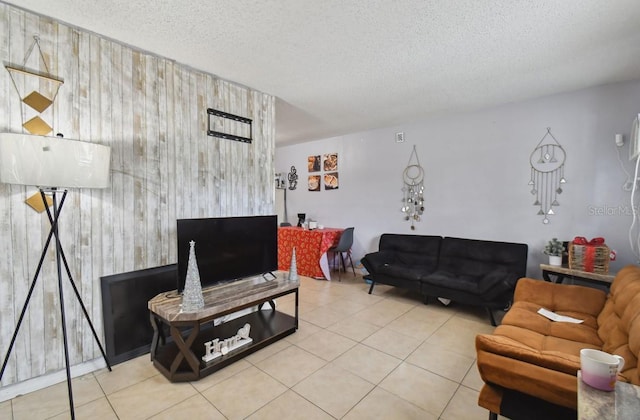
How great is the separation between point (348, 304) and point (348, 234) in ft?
4.59

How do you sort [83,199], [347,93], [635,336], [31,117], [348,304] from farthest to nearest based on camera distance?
[348,304], [347,93], [83,199], [31,117], [635,336]

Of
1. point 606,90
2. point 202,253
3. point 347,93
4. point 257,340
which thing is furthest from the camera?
point 347,93

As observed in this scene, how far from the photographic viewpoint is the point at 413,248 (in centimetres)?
417

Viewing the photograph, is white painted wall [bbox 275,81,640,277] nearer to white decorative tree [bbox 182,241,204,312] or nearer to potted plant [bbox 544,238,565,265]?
potted plant [bbox 544,238,565,265]

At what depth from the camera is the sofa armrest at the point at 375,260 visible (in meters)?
3.94

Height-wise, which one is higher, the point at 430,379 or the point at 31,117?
the point at 31,117

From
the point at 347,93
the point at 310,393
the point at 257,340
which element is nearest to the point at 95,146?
the point at 257,340

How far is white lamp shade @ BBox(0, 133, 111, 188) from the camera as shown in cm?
150

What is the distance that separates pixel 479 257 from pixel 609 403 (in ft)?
9.33

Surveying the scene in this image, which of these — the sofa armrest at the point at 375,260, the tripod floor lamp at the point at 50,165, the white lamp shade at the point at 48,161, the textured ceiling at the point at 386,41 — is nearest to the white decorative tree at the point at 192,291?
the tripod floor lamp at the point at 50,165

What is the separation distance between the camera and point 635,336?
1.40 m

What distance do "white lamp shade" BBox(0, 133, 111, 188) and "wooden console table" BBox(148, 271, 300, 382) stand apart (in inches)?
41.0

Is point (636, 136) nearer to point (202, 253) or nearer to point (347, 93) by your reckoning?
point (347, 93)

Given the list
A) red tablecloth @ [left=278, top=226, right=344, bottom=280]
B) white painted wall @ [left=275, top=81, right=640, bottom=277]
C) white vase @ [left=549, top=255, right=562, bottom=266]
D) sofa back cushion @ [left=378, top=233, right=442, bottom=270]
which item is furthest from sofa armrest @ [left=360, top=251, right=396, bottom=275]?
white vase @ [left=549, top=255, right=562, bottom=266]
